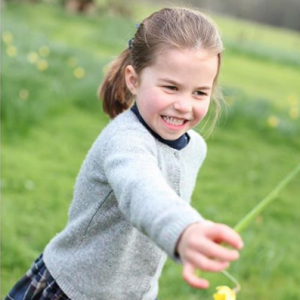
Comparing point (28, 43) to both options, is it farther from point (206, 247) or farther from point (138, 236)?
point (206, 247)

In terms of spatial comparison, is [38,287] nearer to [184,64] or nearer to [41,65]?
[184,64]

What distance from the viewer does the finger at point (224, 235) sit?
3.12ft

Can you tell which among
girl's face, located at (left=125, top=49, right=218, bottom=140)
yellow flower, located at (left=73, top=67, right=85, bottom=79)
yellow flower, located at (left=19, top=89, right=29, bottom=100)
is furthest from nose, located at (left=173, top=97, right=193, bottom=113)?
yellow flower, located at (left=73, top=67, right=85, bottom=79)

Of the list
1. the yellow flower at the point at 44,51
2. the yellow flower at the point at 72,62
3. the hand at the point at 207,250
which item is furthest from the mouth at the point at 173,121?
the yellow flower at the point at 44,51

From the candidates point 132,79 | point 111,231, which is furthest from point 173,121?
point 111,231

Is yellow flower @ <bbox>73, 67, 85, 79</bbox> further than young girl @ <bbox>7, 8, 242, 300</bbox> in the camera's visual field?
Yes

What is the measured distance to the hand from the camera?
96cm

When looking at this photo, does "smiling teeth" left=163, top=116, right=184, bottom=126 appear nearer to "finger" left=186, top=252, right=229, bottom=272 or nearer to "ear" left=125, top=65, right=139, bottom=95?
"ear" left=125, top=65, right=139, bottom=95

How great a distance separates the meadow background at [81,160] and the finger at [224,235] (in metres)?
1.36

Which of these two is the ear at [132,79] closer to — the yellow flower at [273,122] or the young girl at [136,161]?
the young girl at [136,161]

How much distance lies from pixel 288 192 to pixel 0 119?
212cm

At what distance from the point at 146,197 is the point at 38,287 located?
0.91 m

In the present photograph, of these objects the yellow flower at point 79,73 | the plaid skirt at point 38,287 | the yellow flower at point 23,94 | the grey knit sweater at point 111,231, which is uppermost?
the grey knit sweater at point 111,231

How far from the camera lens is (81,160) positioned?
431 centimetres
